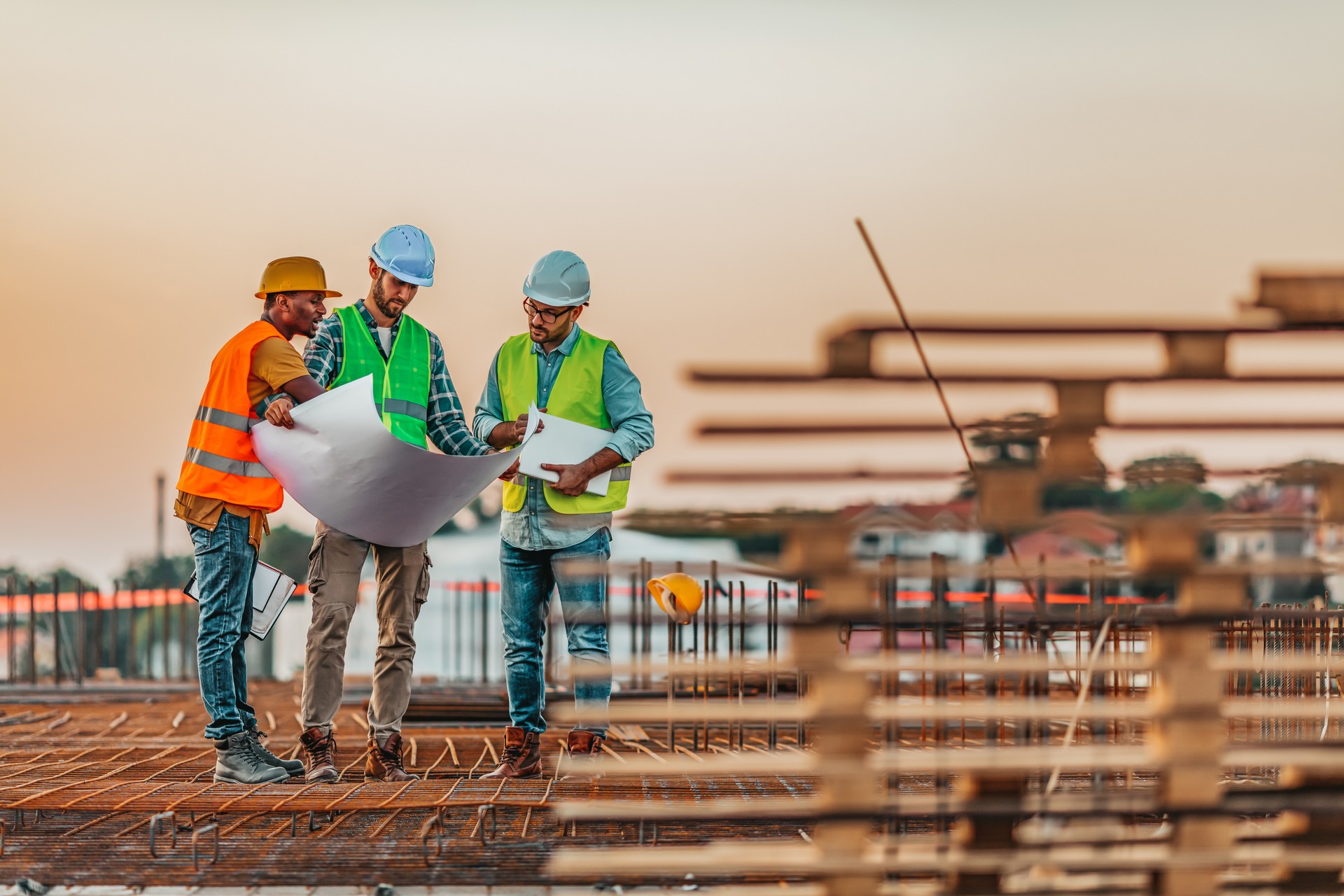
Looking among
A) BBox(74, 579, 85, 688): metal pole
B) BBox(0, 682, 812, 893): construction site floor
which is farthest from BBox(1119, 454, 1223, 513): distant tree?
BBox(74, 579, 85, 688): metal pole

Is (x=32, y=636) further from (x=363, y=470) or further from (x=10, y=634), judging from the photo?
(x=363, y=470)

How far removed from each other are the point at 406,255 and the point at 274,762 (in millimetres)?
2053

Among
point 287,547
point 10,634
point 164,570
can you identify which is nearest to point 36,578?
point 10,634

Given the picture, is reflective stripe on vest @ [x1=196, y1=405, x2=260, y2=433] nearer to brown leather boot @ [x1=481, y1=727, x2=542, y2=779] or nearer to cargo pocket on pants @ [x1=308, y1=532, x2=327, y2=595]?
cargo pocket on pants @ [x1=308, y1=532, x2=327, y2=595]

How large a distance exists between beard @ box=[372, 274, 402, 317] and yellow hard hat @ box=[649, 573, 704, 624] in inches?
67.6

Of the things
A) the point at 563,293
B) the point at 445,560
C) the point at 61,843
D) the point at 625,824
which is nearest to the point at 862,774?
the point at 625,824

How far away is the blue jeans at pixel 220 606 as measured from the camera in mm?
5391

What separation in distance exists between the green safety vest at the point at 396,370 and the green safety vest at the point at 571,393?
346mm

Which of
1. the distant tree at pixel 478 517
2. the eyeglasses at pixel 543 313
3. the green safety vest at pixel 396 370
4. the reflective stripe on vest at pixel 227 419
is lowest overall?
the distant tree at pixel 478 517

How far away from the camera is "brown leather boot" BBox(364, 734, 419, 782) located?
215 inches

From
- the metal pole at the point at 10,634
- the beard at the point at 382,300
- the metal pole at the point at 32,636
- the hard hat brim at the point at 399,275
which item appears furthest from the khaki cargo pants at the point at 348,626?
the metal pole at the point at 32,636

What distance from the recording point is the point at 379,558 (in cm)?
577

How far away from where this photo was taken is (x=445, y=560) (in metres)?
18.3

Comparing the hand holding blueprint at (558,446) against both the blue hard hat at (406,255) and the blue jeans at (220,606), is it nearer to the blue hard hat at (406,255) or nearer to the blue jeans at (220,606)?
the blue hard hat at (406,255)
